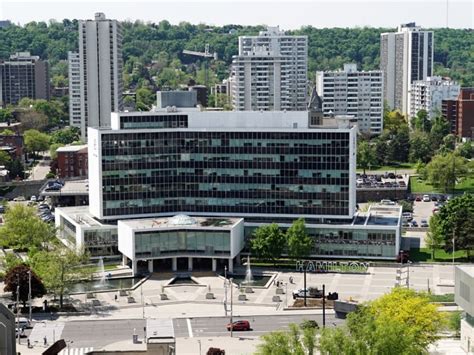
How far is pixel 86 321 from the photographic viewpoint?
6444 cm

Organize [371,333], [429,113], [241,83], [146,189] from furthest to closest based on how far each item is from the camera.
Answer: [429,113], [241,83], [146,189], [371,333]

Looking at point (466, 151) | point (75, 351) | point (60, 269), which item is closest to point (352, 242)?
point (60, 269)

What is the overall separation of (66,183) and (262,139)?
43521 millimetres

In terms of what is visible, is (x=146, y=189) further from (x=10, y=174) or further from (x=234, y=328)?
(x=10, y=174)

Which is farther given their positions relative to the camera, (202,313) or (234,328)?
(202,313)

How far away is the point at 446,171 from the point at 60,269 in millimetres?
61791

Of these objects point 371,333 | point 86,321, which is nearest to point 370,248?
point 86,321

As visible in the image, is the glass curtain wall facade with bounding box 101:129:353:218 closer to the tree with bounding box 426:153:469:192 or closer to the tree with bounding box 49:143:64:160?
the tree with bounding box 426:153:469:192

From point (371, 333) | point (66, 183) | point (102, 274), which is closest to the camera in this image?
point (371, 333)

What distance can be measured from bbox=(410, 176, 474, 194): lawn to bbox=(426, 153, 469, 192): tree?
859 mm

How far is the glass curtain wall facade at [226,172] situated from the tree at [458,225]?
24.9ft

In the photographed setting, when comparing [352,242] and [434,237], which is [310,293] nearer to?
[352,242]

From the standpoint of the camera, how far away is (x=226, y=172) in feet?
270

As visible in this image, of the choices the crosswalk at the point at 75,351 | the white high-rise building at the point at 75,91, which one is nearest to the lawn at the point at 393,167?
the white high-rise building at the point at 75,91
